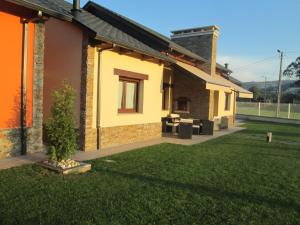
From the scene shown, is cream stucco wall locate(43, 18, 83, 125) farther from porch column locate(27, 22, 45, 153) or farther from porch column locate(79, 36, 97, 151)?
porch column locate(27, 22, 45, 153)

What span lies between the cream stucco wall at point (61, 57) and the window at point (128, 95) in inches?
110

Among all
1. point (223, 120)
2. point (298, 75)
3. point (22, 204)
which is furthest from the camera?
point (298, 75)

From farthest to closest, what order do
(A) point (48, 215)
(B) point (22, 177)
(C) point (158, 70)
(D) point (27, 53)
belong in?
(C) point (158, 70) < (D) point (27, 53) < (B) point (22, 177) < (A) point (48, 215)

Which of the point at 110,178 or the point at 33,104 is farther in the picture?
the point at 33,104

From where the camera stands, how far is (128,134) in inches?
539

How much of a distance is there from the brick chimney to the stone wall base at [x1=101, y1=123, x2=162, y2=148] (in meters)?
9.18

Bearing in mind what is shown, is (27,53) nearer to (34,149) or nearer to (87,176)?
(34,149)

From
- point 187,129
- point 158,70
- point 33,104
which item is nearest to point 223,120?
point 187,129

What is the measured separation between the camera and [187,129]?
16328 mm

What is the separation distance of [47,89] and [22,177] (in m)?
6.32

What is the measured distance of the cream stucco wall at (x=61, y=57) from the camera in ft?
37.3

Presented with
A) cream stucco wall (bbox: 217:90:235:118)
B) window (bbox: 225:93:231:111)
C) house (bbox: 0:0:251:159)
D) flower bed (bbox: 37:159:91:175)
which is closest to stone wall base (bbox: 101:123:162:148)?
house (bbox: 0:0:251:159)

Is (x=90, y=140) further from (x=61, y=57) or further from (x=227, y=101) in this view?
(x=227, y=101)

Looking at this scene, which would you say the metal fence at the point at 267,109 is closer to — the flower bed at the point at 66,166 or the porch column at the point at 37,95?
the porch column at the point at 37,95
